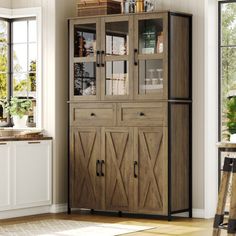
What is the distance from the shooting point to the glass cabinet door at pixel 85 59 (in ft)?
27.6

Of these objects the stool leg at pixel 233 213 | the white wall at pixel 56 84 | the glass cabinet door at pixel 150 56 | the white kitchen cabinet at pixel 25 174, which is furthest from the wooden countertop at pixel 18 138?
the stool leg at pixel 233 213

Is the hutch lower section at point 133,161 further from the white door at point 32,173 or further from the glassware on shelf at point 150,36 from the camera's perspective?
the glassware on shelf at point 150,36

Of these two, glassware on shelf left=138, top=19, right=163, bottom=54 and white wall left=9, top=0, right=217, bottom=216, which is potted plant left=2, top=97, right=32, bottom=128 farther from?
glassware on shelf left=138, top=19, right=163, bottom=54

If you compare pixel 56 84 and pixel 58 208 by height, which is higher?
Answer: pixel 56 84

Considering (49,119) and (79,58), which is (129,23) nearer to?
(79,58)

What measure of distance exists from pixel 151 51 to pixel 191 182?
4.81 feet

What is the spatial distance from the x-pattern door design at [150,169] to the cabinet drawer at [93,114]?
0.40m

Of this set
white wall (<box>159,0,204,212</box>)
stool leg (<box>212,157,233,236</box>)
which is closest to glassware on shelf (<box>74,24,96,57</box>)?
white wall (<box>159,0,204,212</box>)

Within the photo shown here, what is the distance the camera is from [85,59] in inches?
334

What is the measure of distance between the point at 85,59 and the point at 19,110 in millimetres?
1045

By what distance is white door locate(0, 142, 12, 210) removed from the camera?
8.00 m

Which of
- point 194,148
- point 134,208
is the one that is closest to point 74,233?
point 134,208

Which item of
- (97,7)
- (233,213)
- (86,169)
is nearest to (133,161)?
(86,169)

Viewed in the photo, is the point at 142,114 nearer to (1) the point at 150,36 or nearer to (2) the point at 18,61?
(1) the point at 150,36
